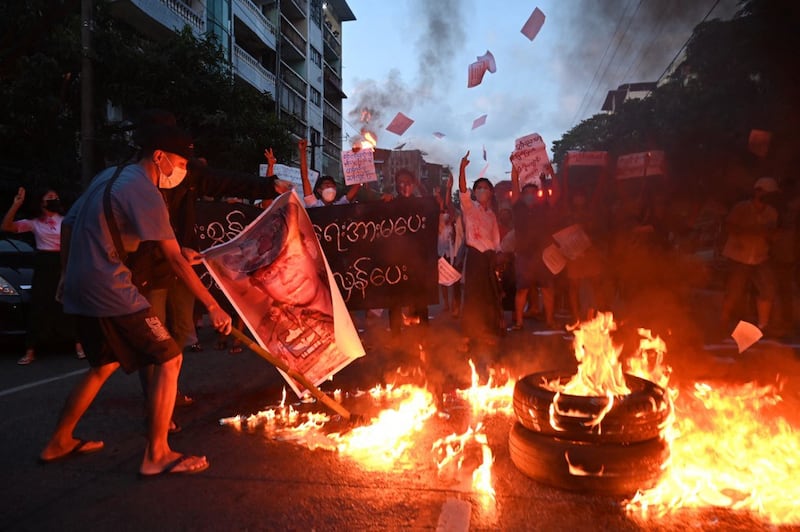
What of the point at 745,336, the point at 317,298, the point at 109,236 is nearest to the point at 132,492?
the point at 109,236

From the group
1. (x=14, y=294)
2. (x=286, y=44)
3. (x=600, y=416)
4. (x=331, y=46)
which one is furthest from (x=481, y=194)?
(x=331, y=46)

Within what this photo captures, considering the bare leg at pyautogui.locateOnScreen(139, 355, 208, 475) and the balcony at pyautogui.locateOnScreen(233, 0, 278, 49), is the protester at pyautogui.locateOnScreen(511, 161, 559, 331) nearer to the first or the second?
the bare leg at pyautogui.locateOnScreen(139, 355, 208, 475)

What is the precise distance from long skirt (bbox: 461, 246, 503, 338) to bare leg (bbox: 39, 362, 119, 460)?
4331mm

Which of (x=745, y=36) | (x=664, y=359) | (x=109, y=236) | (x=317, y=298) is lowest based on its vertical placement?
(x=664, y=359)

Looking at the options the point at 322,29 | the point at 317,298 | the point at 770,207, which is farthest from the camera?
the point at 322,29

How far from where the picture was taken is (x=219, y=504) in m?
2.87

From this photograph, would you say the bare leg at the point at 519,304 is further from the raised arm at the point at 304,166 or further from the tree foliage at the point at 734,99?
the tree foliage at the point at 734,99

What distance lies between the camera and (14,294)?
6992 mm

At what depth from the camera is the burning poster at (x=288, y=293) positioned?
3.91 m

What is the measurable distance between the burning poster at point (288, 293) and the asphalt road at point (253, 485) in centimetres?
60

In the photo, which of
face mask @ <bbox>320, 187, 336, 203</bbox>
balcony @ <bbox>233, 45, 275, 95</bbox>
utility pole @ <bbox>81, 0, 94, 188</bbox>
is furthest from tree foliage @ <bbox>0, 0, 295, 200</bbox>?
balcony @ <bbox>233, 45, 275, 95</bbox>

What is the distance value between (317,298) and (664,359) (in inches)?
155

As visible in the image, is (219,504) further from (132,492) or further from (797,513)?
(797,513)

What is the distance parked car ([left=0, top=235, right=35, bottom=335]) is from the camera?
6.94 m
